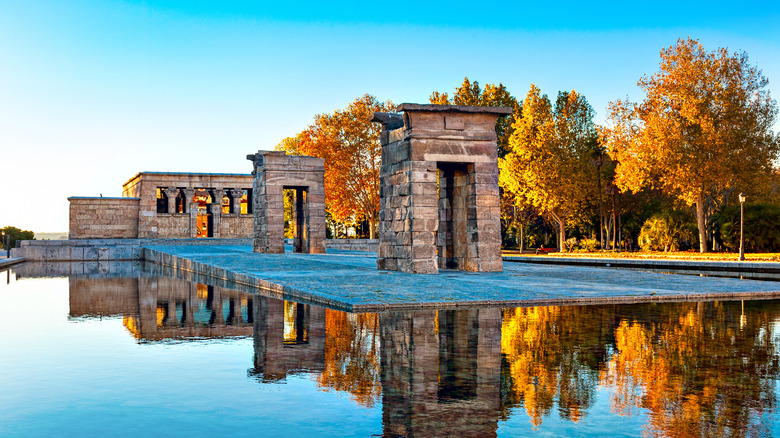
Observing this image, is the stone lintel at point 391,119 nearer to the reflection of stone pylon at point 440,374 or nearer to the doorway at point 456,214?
the doorway at point 456,214

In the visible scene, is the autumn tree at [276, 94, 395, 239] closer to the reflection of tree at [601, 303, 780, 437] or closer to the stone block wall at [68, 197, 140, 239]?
the stone block wall at [68, 197, 140, 239]

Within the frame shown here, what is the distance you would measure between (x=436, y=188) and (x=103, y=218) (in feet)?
146

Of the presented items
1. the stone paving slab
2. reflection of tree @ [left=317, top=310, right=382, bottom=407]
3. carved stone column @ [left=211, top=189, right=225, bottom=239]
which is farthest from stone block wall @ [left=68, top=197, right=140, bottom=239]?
reflection of tree @ [left=317, top=310, right=382, bottom=407]

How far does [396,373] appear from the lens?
6434 mm

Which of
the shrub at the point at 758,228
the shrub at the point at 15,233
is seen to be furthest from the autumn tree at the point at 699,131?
the shrub at the point at 15,233

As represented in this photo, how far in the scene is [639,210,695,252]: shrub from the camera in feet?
148

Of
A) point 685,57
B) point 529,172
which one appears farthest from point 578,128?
point 685,57

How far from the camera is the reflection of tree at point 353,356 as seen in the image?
587cm

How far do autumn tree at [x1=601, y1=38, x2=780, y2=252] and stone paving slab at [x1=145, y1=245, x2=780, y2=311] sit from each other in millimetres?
23187

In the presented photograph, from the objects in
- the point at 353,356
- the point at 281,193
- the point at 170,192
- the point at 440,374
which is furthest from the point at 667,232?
the point at 440,374

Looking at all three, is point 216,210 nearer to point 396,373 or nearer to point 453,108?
point 453,108

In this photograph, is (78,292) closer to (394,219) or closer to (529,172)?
(394,219)

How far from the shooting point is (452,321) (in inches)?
391

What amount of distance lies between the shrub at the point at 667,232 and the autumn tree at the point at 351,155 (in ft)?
63.7
